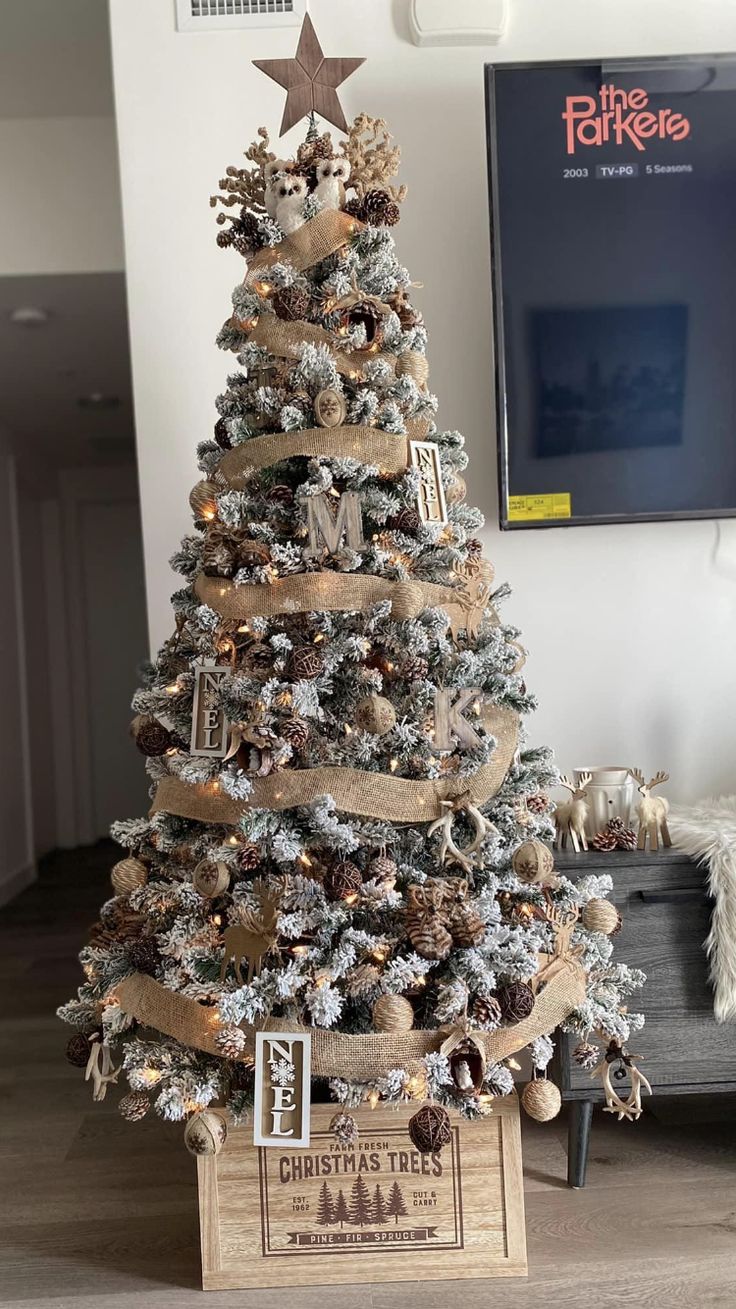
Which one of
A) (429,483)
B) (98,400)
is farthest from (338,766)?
(98,400)

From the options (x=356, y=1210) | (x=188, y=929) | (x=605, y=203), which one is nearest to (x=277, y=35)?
(x=605, y=203)

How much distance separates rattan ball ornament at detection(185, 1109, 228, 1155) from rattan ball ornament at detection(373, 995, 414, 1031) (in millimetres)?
289

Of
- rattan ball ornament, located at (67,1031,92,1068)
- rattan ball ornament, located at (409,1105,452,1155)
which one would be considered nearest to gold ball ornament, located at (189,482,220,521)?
rattan ball ornament, located at (67,1031,92,1068)

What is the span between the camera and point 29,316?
3873 millimetres

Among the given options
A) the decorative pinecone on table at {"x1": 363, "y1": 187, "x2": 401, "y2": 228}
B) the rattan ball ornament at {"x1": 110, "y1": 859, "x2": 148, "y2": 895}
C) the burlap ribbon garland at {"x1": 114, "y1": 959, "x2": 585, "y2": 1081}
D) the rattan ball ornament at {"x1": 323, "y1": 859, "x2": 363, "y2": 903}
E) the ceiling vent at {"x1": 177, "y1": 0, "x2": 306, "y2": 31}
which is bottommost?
the burlap ribbon garland at {"x1": 114, "y1": 959, "x2": 585, "y2": 1081}

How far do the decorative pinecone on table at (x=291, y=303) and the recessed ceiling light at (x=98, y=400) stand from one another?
12.3ft

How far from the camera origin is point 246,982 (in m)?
1.56

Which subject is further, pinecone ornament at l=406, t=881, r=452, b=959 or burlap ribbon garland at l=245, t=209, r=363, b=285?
burlap ribbon garland at l=245, t=209, r=363, b=285

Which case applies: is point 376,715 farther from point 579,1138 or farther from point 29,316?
point 29,316

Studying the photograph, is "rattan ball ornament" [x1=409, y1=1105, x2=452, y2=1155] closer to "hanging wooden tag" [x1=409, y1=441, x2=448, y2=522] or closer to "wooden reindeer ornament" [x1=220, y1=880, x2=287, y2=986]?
"wooden reindeer ornament" [x1=220, y1=880, x2=287, y2=986]

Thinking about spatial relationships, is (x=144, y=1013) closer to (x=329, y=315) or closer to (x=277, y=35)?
(x=329, y=315)

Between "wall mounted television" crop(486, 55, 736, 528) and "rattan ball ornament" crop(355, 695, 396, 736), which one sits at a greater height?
"wall mounted television" crop(486, 55, 736, 528)

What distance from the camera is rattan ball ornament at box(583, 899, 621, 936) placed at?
170cm

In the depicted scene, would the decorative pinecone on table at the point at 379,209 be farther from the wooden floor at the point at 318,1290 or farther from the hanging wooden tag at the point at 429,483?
the wooden floor at the point at 318,1290
